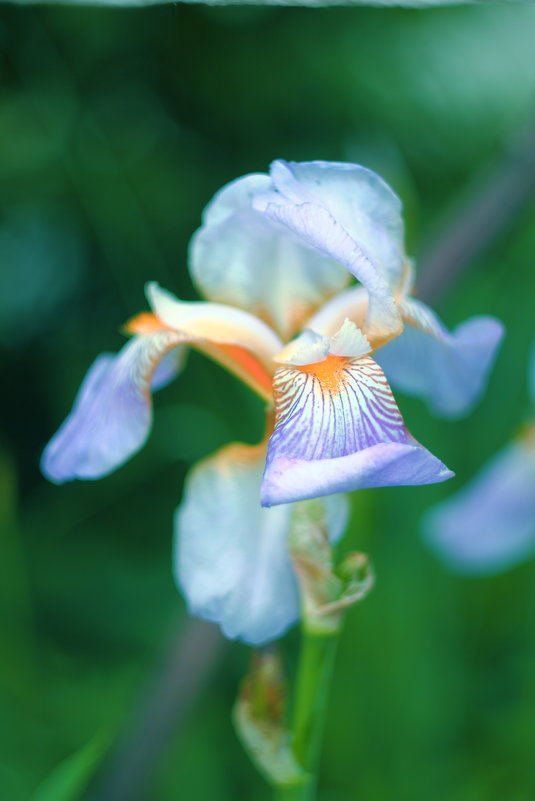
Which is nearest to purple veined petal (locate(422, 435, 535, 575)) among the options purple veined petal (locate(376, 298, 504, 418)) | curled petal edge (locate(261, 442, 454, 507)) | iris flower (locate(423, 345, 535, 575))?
iris flower (locate(423, 345, 535, 575))

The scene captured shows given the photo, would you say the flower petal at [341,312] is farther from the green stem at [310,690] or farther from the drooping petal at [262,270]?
the green stem at [310,690]

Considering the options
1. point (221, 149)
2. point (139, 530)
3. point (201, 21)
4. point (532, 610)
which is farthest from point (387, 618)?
point (201, 21)

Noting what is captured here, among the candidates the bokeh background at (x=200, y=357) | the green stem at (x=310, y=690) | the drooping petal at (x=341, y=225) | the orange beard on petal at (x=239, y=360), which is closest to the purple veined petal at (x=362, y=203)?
the drooping petal at (x=341, y=225)

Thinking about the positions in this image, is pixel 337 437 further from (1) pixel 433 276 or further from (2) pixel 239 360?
(1) pixel 433 276

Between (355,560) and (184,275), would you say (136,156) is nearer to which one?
(184,275)

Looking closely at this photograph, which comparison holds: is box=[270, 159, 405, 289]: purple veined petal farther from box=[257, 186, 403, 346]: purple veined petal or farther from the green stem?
the green stem
